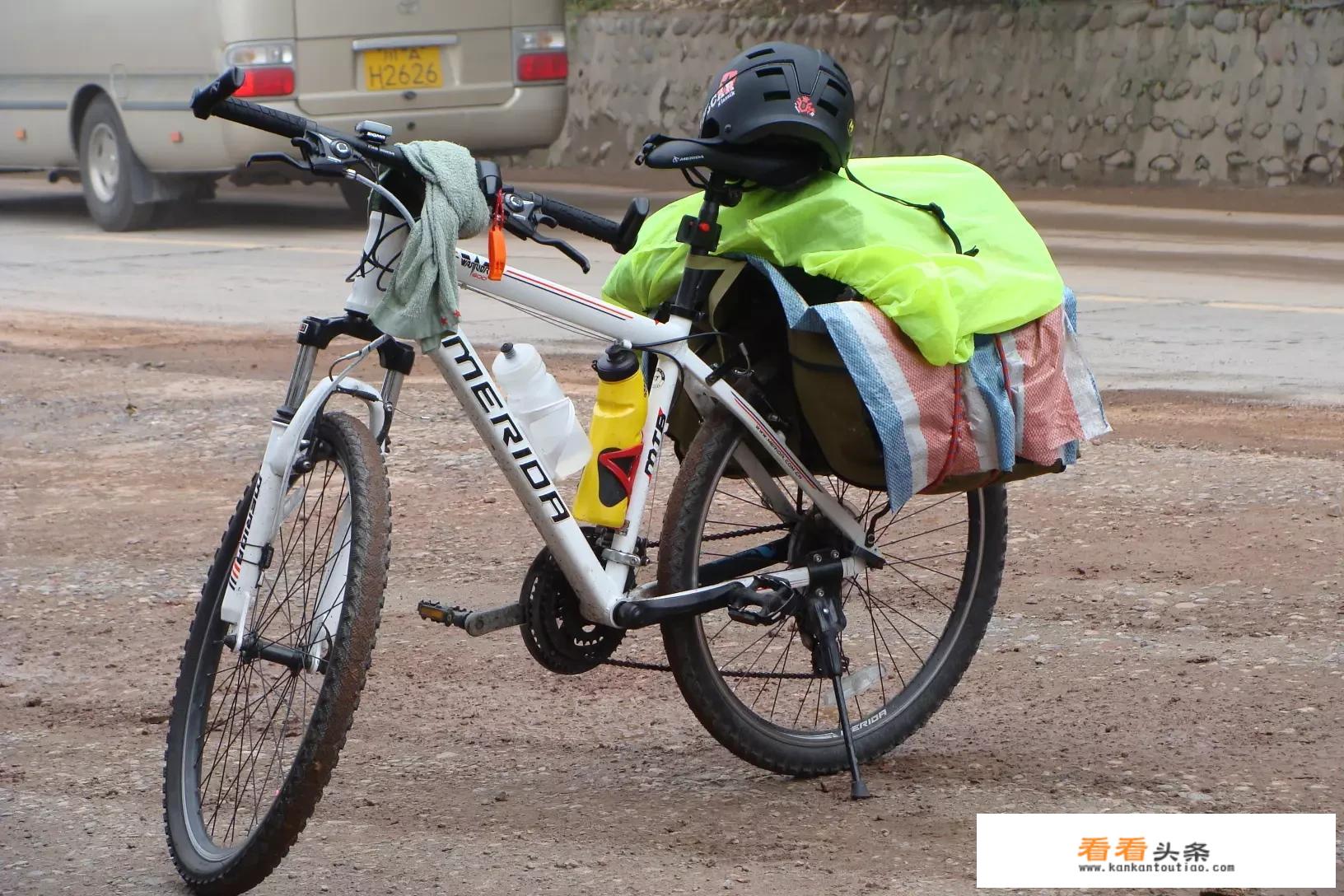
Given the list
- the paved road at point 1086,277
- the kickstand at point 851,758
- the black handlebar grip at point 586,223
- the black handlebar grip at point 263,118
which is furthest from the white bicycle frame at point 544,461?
the paved road at point 1086,277

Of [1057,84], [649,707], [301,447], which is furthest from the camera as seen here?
[1057,84]

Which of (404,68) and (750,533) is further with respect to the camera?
(404,68)

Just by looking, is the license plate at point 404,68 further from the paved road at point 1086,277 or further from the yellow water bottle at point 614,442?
the yellow water bottle at point 614,442

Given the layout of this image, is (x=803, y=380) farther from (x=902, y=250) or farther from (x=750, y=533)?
(x=750, y=533)

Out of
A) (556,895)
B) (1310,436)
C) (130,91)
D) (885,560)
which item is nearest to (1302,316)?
(1310,436)

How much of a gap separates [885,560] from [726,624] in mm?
416

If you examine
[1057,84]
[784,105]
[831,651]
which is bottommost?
[831,651]

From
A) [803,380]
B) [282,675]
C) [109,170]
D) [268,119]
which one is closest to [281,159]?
[268,119]

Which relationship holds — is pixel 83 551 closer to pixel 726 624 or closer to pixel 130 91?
pixel 726 624

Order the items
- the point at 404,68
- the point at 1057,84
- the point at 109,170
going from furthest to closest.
Result: the point at 1057,84, the point at 109,170, the point at 404,68

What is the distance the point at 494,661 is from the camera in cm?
480

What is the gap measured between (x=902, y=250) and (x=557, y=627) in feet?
3.26

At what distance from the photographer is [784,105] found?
3773 millimetres

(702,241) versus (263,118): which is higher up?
(263,118)
